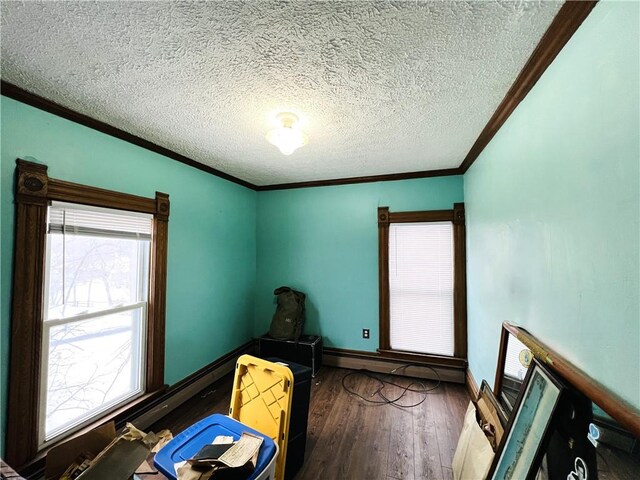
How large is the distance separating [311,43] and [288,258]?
2.70 metres

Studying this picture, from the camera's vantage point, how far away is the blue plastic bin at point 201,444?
3.73 ft

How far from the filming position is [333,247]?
131 inches

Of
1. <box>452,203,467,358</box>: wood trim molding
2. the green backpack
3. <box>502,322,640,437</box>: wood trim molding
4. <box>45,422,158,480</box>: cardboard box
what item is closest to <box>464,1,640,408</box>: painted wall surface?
<box>502,322,640,437</box>: wood trim molding

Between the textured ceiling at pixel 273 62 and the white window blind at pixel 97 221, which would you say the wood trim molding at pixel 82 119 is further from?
the white window blind at pixel 97 221

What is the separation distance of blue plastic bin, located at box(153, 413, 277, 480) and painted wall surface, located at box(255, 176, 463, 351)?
2.02 m

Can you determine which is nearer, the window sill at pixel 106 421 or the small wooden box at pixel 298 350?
the window sill at pixel 106 421

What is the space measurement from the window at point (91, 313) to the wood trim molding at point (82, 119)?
590 millimetres

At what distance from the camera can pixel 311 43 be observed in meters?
1.10

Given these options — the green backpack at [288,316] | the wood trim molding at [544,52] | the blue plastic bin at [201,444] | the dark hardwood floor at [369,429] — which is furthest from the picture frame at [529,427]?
the green backpack at [288,316]

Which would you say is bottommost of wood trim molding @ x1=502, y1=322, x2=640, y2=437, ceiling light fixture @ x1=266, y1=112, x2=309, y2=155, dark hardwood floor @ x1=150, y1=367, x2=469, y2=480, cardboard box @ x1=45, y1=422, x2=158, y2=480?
dark hardwood floor @ x1=150, y1=367, x2=469, y2=480

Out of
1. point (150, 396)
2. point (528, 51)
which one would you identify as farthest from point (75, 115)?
point (528, 51)

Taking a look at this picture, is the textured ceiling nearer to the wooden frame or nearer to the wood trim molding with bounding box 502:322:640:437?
the wooden frame

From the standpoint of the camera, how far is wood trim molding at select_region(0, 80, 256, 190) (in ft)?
4.63

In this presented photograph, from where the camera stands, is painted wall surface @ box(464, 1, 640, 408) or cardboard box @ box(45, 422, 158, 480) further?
cardboard box @ box(45, 422, 158, 480)
